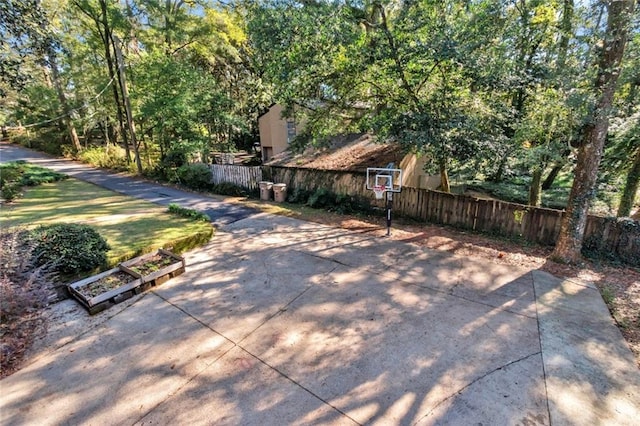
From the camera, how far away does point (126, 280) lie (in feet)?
15.9

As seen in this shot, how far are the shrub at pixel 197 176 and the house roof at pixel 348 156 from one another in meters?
2.99

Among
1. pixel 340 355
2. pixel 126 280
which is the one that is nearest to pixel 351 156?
pixel 126 280

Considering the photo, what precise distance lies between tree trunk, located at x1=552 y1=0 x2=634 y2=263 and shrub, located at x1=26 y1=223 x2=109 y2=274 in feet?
27.9

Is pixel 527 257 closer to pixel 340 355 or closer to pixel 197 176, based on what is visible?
pixel 340 355

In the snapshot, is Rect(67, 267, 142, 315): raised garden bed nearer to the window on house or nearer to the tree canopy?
the tree canopy

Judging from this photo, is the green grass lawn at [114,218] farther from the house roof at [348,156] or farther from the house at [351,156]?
the house roof at [348,156]

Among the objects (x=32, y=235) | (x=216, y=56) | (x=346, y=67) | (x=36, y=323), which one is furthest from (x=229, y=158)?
(x=36, y=323)

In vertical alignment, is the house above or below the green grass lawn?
above

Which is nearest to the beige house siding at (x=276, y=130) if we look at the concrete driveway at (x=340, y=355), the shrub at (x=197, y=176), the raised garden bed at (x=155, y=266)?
the shrub at (x=197, y=176)

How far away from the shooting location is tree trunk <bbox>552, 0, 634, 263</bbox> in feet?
14.7

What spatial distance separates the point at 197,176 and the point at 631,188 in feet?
46.7

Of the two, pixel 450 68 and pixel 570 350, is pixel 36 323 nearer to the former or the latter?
pixel 570 350

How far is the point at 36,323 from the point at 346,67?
7.24 m

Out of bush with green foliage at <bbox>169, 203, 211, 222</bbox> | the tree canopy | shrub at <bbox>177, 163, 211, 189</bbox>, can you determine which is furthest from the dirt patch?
shrub at <bbox>177, 163, 211, 189</bbox>
